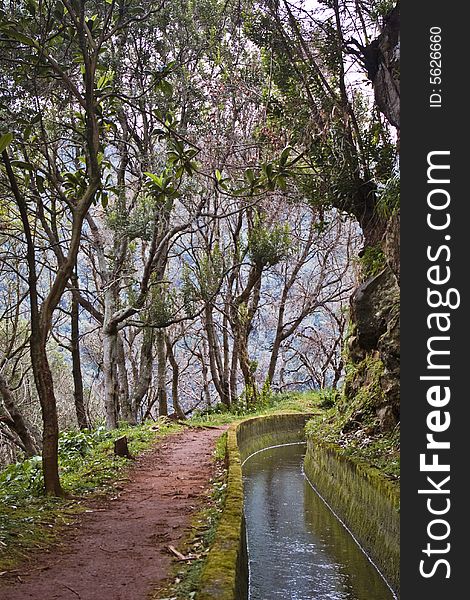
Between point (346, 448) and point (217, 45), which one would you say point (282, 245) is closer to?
point (217, 45)

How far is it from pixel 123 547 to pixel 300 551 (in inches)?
147

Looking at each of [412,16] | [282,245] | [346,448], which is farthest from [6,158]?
[282,245]

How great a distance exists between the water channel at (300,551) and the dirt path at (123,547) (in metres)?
Answer: 1.24

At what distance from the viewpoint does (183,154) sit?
23.6 feet

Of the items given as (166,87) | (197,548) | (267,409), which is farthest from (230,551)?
(267,409)

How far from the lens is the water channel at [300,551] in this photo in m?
7.17

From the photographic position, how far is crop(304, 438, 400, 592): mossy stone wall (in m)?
6.98

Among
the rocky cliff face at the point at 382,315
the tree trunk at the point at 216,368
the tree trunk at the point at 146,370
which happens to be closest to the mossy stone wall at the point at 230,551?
the rocky cliff face at the point at 382,315

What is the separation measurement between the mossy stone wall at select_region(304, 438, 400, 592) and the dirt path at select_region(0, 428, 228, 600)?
217 cm

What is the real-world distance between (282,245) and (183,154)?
12.5 meters

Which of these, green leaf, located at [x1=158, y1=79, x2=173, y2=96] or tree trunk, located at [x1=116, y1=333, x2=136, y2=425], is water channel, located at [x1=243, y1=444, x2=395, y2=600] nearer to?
green leaf, located at [x1=158, y1=79, x2=173, y2=96]

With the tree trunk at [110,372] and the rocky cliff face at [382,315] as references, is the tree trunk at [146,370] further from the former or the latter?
the rocky cliff face at [382,315]

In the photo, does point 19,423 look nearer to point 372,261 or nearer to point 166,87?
point 166,87

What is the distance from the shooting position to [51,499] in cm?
715
